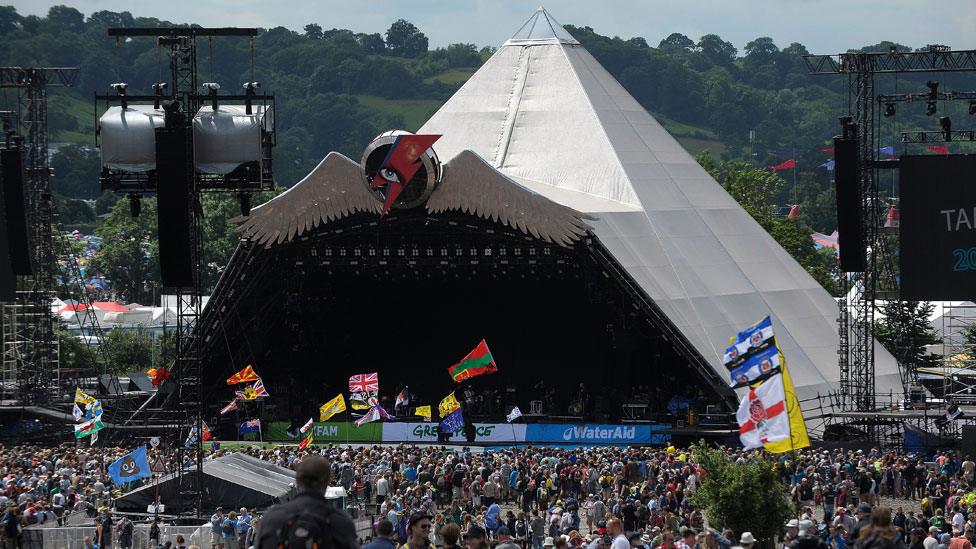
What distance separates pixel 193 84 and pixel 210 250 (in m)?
70.2

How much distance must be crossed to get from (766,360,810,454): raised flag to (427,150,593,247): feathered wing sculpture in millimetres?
23830

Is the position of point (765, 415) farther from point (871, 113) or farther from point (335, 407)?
point (335, 407)

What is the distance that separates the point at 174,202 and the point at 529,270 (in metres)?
20.2

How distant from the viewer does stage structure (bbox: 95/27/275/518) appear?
30.9m

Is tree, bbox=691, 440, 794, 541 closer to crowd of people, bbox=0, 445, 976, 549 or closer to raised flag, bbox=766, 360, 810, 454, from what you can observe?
crowd of people, bbox=0, 445, 976, 549

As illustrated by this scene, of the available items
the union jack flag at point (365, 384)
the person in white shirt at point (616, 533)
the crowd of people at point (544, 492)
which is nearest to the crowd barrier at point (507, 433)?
the union jack flag at point (365, 384)

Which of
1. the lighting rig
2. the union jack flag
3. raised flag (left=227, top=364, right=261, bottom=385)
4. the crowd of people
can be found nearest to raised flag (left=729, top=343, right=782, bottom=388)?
the crowd of people

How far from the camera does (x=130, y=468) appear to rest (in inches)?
1216

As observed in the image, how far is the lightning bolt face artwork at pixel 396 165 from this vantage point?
45750 millimetres

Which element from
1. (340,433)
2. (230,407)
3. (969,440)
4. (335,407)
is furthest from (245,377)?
(969,440)

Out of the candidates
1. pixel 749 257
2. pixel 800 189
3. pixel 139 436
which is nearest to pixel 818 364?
pixel 749 257

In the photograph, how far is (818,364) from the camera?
49.3 metres

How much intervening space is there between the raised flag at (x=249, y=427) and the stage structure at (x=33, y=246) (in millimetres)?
5668

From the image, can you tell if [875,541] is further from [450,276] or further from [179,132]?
[450,276]
